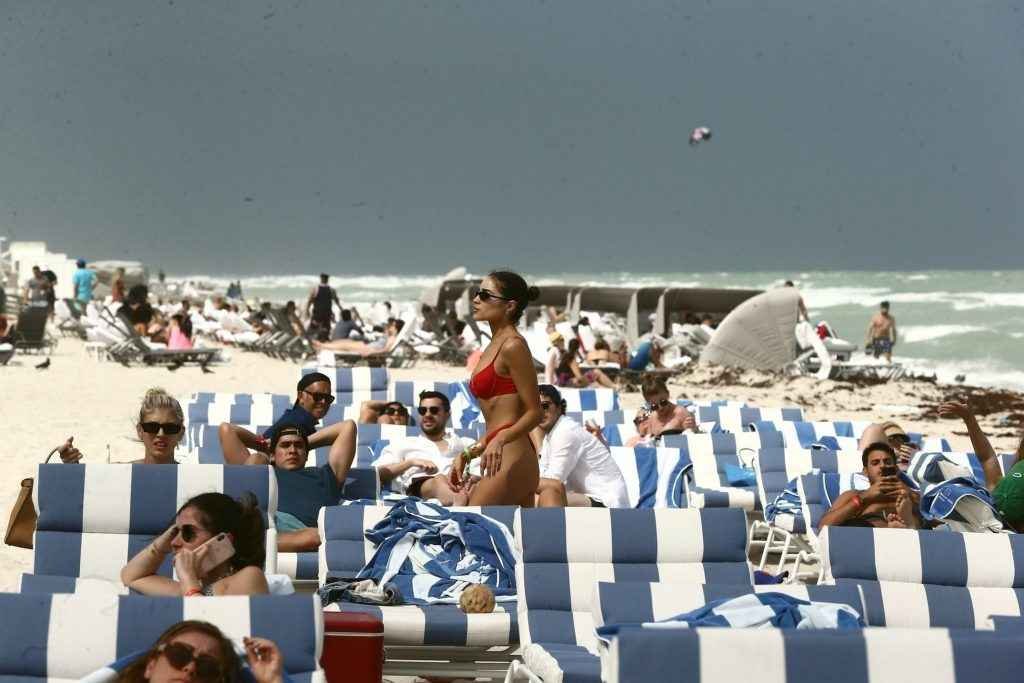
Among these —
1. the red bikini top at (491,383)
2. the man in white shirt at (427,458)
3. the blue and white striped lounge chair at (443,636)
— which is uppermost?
the red bikini top at (491,383)

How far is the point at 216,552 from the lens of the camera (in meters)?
3.33

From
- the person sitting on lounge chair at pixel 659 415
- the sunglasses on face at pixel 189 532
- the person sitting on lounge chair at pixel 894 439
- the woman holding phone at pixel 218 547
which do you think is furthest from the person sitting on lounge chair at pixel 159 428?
the person sitting on lounge chair at pixel 659 415

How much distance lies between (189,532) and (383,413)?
4.58 metres

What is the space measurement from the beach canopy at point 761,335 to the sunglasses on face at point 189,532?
708 inches

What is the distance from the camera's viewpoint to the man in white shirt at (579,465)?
6.25 m

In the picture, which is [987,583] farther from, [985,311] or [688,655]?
[985,311]

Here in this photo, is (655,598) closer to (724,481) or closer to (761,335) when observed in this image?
(724,481)

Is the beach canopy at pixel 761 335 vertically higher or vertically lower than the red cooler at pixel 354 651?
higher

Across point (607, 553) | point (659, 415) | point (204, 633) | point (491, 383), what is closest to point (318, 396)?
point (491, 383)

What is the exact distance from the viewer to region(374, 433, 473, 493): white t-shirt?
639cm

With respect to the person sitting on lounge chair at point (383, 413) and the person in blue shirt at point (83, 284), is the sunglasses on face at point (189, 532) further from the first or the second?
the person in blue shirt at point (83, 284)

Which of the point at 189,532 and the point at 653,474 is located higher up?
the point at 653,474

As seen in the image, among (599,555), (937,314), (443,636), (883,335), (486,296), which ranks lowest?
(443,636)

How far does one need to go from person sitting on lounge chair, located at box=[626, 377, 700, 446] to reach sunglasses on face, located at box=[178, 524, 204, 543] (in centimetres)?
507
